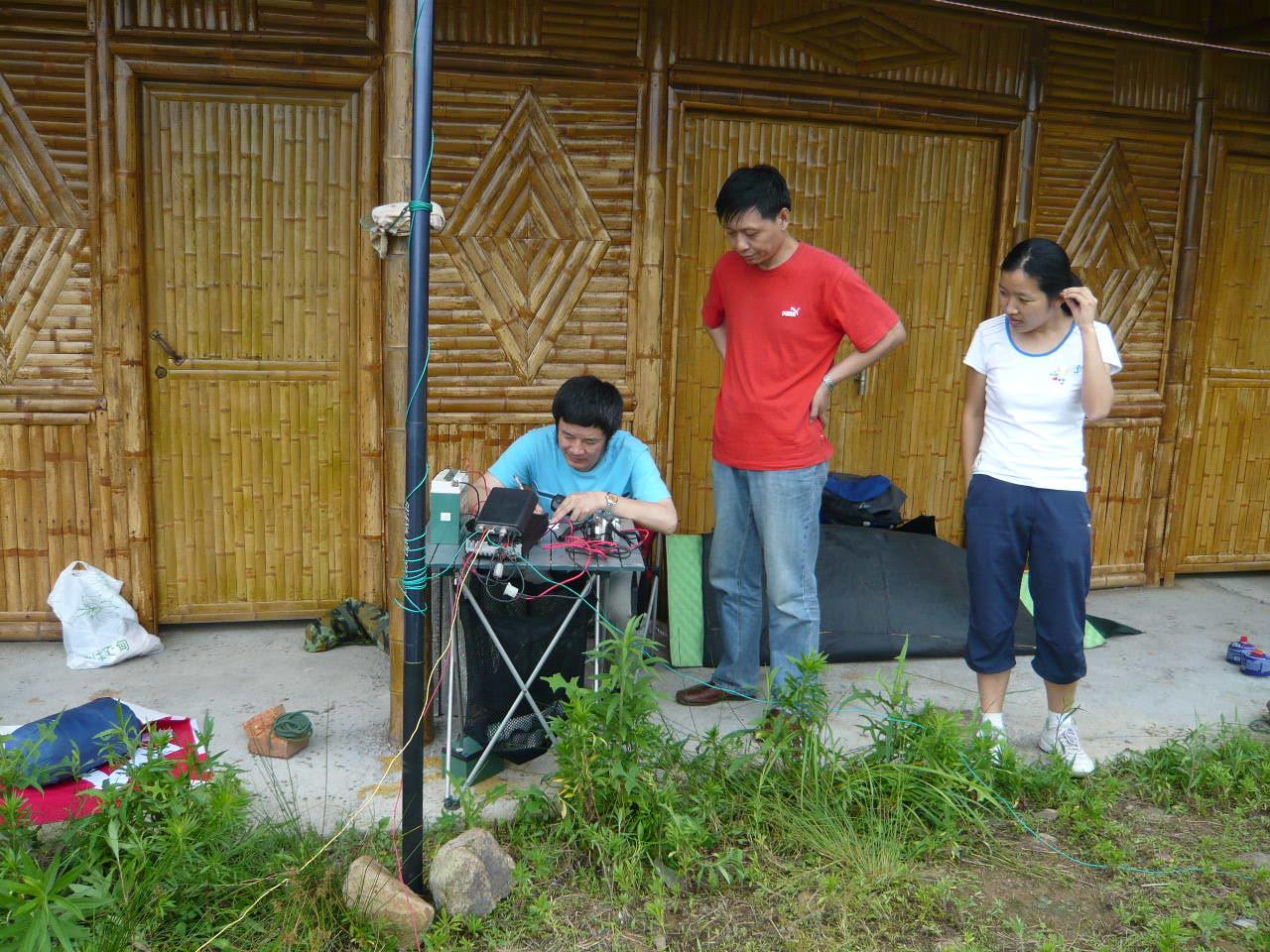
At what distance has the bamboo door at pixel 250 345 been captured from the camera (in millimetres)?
4430

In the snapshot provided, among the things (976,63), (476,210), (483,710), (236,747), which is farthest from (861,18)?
(236,747)

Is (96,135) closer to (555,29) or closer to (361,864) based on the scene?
(555,29)

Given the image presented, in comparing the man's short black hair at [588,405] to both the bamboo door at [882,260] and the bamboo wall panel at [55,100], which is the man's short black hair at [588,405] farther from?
the bamboo wall panel at [55,100]

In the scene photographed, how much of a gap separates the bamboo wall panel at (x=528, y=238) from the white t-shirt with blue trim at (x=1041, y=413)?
1.95m

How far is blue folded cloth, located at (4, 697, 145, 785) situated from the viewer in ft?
9.12

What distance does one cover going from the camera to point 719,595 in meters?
3.97

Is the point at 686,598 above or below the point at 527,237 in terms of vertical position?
below

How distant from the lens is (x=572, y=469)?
11.9ft

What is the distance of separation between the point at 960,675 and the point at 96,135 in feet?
13.9

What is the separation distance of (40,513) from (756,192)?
3304 mm

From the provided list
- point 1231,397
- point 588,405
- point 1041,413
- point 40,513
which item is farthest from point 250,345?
point 1231,397

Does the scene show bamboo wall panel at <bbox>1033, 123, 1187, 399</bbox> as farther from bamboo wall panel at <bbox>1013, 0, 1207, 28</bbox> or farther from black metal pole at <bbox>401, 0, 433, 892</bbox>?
black metal pole at <bbox>401, 0, 433, 892</bbox>

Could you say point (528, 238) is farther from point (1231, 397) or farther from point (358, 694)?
point (1231, 397)

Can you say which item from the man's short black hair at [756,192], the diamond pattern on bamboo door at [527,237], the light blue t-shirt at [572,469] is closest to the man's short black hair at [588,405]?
the light blue t-shirt at [572,469]
